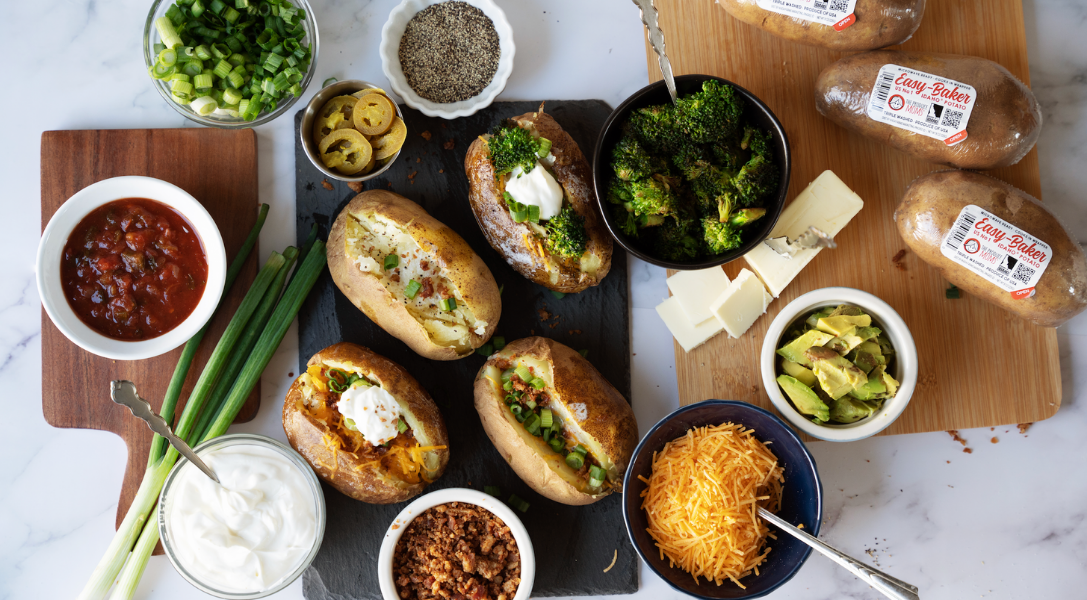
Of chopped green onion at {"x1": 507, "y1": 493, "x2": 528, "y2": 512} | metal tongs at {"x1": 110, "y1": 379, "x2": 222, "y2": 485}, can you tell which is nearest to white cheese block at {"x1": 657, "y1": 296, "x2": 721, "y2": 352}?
chopped green onion at {"x1": 507, "y1": 493, "x2": 528, "y2": 512}

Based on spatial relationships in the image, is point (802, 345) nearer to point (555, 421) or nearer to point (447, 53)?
point (555, 421)

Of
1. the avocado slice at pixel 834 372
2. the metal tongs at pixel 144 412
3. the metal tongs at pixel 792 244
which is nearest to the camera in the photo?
the metal tongs at pixel 144 412

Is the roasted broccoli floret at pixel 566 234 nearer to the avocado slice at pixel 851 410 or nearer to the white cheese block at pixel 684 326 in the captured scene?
the white cheese block at pixel 684 326

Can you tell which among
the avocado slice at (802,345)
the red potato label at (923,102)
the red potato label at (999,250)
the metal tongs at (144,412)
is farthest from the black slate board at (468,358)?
the red potato label at (999,250)

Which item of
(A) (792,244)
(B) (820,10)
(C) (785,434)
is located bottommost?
(C) (785,434)

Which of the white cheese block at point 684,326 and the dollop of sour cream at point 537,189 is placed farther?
the white cheese block at point 684,326

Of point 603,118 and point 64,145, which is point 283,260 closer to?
point 64,145

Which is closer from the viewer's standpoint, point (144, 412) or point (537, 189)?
point (144, 412)

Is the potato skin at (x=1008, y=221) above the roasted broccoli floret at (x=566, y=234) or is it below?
below

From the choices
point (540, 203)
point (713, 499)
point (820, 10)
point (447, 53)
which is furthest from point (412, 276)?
point (820, 10)
